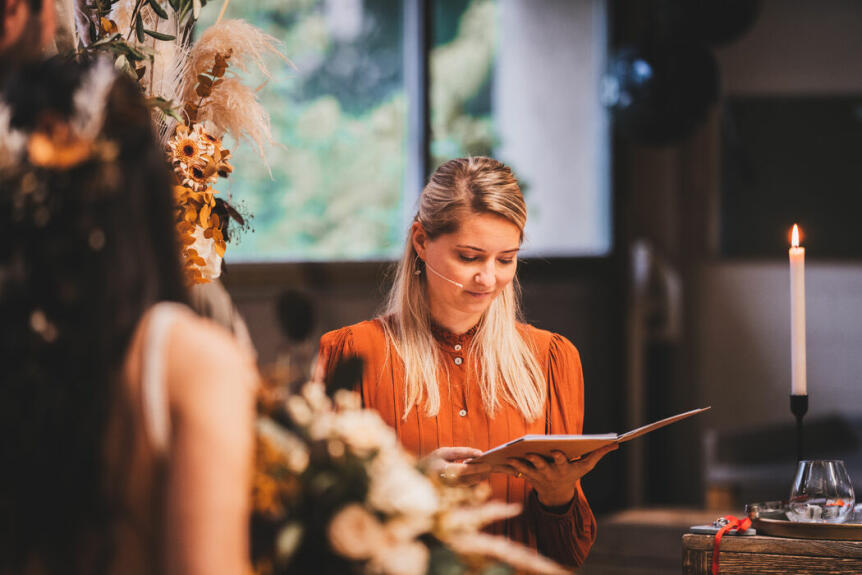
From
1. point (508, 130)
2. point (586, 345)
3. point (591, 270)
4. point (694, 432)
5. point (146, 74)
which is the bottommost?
point (694, 432)

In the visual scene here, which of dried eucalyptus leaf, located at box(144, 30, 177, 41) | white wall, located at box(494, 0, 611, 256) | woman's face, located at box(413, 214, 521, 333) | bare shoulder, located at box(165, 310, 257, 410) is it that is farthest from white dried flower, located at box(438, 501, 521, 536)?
white wall, located at box(494, 0, 611, 256)

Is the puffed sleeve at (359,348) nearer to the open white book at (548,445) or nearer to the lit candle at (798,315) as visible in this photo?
the open white book at (548,445)

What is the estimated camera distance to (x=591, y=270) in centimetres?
514

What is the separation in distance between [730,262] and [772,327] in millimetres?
413

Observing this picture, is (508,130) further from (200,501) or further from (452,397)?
(200,501)

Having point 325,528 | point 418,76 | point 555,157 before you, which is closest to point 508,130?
point 555,157

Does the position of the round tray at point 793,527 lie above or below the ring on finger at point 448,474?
below

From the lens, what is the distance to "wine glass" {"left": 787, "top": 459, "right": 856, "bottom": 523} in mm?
1592

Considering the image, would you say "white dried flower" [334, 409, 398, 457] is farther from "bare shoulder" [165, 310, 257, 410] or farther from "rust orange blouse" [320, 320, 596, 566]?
"rust orange blouse" [320, 320, 596, 566]

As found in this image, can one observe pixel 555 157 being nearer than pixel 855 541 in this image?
No

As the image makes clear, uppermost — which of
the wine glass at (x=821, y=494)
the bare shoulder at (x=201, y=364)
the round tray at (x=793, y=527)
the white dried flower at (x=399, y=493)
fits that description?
the bare shoulder at (x=201, y=364)

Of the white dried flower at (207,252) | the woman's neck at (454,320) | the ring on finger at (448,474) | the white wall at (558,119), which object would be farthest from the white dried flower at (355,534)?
the white wall at (558,119)

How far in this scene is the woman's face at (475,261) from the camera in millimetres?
1800

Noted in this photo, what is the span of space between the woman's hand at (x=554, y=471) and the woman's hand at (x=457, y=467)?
0.04 metres
